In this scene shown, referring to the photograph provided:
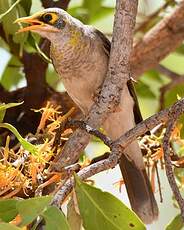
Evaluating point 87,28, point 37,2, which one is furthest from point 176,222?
point 37,2

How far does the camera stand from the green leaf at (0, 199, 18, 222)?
41.3 inches

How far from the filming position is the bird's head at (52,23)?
1482 mm

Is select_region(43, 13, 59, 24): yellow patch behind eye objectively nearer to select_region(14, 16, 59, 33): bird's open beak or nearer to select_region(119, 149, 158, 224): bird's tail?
select_region(14, 16, 59, 33): bird's open beak

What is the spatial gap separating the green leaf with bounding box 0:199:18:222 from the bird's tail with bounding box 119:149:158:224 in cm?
72

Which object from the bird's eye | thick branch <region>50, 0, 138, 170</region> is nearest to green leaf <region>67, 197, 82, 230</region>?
thick branch <region>50, 0, 138, 170</region>

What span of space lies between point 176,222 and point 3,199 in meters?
0.51

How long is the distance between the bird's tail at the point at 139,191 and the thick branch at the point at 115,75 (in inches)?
19.3

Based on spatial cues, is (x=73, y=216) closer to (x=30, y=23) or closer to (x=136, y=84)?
(x=30, y=23)

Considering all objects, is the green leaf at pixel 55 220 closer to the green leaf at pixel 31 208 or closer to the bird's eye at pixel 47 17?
the green leaf at pixel 31 208

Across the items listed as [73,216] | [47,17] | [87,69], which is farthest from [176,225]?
[47,17]

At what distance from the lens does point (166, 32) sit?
191 centimetres

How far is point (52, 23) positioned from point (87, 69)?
15cm

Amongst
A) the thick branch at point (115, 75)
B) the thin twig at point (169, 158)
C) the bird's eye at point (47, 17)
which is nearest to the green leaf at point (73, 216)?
the thick branch at point (115, 75)

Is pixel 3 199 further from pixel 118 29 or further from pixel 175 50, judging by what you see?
pixel 175 50
